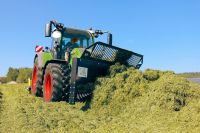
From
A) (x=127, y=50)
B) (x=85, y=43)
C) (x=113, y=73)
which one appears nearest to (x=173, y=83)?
(x=113, y=73)

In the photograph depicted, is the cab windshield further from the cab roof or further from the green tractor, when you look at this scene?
the green tractor

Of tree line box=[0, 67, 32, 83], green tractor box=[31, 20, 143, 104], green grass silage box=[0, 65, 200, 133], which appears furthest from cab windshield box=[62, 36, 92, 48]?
tree line box=[0, 67, 32, 83]

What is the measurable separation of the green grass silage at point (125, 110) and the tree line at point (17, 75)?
25150mm

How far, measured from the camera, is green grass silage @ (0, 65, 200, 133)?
6594 millimetres

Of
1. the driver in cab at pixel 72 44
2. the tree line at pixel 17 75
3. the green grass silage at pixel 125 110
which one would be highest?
the driver in cab at pixel 72 44

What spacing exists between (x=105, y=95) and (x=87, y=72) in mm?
1252

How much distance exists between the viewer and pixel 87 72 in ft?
32.0

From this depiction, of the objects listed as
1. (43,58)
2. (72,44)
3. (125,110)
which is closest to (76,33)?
(72,44)

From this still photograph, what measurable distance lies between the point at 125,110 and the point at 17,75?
31.4 metres

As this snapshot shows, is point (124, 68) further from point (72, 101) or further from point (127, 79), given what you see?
point (72, 101)

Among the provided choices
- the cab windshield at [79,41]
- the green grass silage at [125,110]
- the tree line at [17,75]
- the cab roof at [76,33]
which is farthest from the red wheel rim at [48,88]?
the tree line at [17,75]

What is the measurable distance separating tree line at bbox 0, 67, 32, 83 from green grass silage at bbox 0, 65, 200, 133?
25.1 meters

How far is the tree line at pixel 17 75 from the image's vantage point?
3469 centimetres

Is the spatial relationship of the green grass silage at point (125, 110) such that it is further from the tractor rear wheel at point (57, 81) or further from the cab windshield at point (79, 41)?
the cab windshield at point (79, 41)
